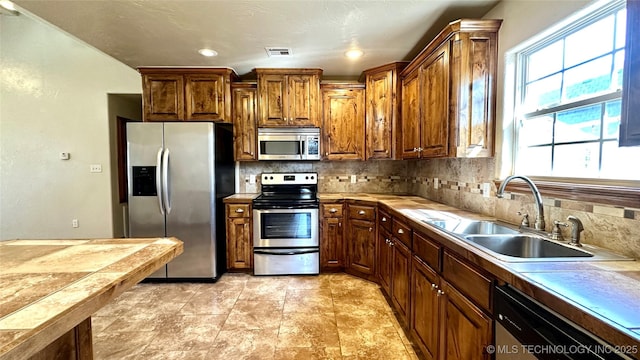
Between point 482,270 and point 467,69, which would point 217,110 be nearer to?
point 467,69

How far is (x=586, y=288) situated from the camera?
2.73 feet

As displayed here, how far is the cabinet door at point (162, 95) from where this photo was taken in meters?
3.13

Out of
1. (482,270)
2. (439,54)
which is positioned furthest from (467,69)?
(482,270)

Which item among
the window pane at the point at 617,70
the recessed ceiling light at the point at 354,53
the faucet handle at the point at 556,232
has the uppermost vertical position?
the recessed ceiling light at the point at 354,53

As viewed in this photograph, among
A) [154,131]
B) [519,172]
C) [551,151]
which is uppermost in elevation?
[154,131]

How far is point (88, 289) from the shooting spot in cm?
78

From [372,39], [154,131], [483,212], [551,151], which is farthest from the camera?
[154,131]

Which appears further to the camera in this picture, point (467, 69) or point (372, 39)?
point (372, 39)

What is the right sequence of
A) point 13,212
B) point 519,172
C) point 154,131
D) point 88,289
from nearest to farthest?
point 88,289, point 519,172, point 154,131, point 13,212

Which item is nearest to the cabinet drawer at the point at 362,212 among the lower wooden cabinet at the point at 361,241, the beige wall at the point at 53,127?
the lower wooden cabinet at the point at 361,241

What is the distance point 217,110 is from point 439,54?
95.3 inches

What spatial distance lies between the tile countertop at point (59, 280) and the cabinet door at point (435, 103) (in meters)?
1.97

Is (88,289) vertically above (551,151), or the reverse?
(551,151)

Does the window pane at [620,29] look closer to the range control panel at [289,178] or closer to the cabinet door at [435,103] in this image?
the cabinet door at [435,103]
